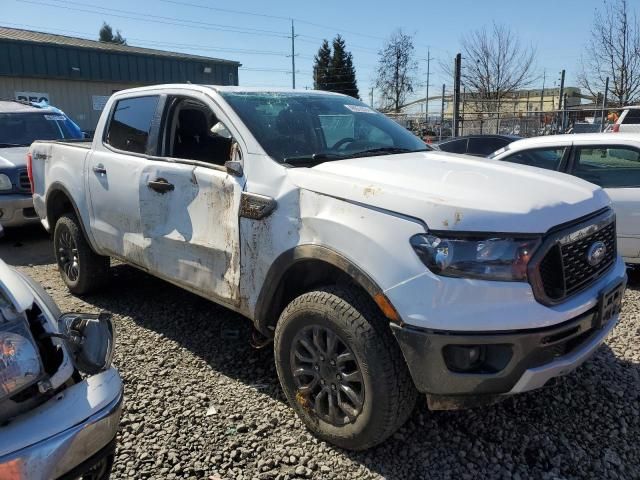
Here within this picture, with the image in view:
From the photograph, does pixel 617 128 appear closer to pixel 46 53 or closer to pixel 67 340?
pixel 67 340

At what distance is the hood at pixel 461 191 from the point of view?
2.32 metres

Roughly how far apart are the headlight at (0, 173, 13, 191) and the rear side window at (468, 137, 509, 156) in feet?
26.0

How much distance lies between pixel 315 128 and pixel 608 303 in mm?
1993

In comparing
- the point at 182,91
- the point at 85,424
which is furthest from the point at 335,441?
the point at 182,91

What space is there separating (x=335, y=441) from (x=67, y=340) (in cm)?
141

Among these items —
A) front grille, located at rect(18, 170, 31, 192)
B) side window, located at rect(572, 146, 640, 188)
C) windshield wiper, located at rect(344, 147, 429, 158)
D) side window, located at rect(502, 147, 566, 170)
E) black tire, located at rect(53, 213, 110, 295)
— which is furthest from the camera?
front grille, located at rect(18, 170, 31, 192)

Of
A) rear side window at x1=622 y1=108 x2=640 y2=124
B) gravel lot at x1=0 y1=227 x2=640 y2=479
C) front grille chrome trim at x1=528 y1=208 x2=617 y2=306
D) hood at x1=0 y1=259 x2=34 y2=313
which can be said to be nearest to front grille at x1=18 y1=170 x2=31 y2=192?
gravel lot at x1=0 y1=227 x2=640 y2=479

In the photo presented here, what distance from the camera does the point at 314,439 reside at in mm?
2893

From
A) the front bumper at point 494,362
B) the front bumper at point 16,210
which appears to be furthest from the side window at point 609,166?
the front bumper at point 16,210

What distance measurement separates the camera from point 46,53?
23391mm

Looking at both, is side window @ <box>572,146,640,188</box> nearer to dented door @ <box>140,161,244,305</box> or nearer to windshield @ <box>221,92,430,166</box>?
windshield @ <box>221,92,430,166</box>

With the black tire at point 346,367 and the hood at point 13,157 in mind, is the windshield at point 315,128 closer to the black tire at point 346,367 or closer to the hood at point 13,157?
the black tire at point 346,367

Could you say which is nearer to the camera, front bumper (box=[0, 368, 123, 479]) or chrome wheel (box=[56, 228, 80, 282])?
front bumper (box=[0, 368, 123, 479])

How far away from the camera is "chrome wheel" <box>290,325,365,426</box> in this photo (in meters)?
2.65
